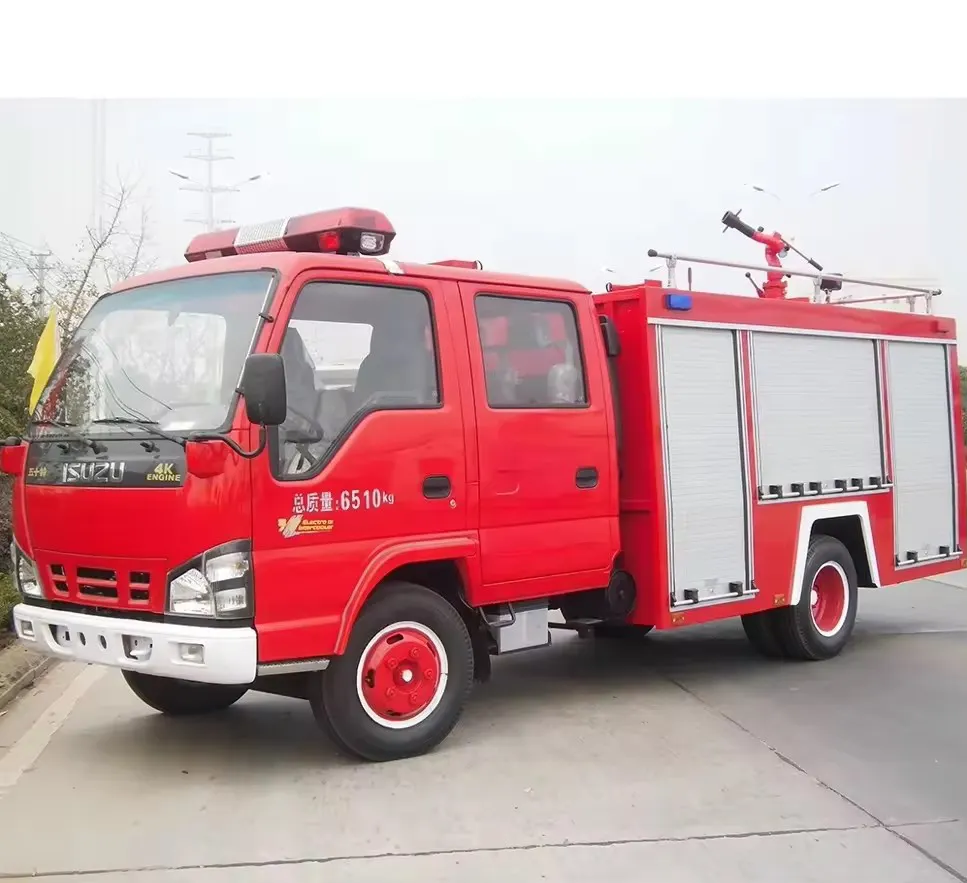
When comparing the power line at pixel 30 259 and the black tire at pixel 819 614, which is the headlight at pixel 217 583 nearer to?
the black tire at pixel 819 614

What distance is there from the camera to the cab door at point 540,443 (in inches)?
218

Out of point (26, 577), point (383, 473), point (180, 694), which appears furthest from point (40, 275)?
point (383, 473)

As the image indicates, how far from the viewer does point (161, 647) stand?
15.0ft

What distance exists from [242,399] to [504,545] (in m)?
1.68

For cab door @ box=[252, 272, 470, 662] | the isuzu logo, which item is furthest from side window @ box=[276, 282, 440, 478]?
the isuzu logo

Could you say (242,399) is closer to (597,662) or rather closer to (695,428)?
(695,428)

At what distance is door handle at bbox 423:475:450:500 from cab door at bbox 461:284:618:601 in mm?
233

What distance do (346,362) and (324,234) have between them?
2.39 ft

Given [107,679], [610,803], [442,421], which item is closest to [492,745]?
[610,803]

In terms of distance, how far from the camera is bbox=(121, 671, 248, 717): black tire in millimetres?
6004

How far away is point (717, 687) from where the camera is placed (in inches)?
272

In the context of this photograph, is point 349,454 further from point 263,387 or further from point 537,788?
point 537,788

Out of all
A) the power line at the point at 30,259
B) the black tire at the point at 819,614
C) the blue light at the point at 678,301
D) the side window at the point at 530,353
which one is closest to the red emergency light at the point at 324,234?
the side window at the point at 530,353

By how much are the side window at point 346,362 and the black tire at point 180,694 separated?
6.15 ft
